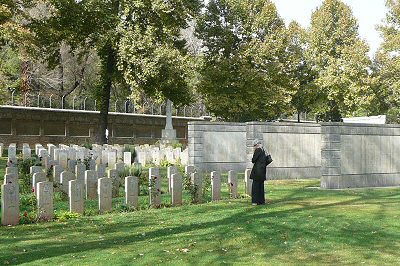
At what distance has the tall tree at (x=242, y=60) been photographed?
45.6 meters

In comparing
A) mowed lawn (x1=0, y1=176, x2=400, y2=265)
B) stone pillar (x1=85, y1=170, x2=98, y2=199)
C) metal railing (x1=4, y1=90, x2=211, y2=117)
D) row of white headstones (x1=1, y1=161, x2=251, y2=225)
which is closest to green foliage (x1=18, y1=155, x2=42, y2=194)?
row of white headstones (x1=1, y1=161, x2=251, y2=225)

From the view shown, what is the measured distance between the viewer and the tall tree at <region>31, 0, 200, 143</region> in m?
35.1

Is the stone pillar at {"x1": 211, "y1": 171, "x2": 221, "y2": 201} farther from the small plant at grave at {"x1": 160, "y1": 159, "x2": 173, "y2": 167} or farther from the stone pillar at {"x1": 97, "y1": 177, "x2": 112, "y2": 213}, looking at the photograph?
the small plant at grave at {"x1": 160, "y1": 159, "x2": 173, "y2": 167}

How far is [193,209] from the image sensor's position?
14.1 metres

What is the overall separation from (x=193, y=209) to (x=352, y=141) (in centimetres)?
837

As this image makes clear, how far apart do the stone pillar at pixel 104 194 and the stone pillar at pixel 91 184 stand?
73.3 inches

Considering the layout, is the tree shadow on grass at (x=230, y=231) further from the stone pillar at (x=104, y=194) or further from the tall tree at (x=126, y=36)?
the tall tree at (x=126, y=36)

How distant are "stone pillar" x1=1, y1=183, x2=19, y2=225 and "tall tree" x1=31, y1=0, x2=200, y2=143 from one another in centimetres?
2263

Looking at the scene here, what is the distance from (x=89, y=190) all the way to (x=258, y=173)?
4640mm

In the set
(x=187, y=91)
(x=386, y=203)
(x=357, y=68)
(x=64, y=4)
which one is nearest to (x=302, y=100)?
(x=357, y=68)

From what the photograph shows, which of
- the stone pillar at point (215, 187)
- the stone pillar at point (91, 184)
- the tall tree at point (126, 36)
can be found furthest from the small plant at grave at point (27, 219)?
the tall tree at point (126, 36)

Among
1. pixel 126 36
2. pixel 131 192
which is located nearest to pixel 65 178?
pixel 131 192

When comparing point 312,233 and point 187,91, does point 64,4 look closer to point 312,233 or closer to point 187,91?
point 187,91

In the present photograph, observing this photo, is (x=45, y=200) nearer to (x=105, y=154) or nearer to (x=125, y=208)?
(x=125, y=208)
